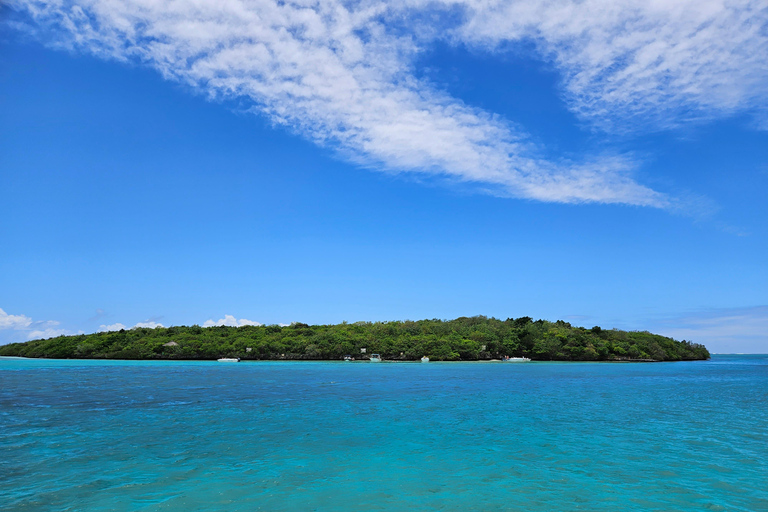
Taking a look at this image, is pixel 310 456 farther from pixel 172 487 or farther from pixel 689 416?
pixel 689 416

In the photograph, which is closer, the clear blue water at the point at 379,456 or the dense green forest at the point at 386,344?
the clear blue water at the point at 379,456

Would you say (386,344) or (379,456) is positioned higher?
(386,344)

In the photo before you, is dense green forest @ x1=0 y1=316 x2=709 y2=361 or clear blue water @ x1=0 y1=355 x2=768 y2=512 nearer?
clear blue water @ x1=0 y1=355 x2=768 y2=512

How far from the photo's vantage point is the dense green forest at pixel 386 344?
10994cm

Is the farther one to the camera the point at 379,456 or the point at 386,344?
the point at 386,344

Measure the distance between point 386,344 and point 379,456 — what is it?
325 feet

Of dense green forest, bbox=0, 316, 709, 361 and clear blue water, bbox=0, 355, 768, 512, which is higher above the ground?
dense green forest, bbox=0, 316, 709, 361

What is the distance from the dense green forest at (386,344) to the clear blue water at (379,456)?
277ft

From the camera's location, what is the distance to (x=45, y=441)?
1612 centimetres

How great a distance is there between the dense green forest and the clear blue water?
8434cm

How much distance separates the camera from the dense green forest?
361ft

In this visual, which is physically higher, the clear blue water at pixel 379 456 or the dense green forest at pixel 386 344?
the dense green forest at pixel 386 344

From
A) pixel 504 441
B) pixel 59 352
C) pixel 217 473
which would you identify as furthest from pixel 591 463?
pixel 59 352

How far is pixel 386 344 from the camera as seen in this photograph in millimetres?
112188
